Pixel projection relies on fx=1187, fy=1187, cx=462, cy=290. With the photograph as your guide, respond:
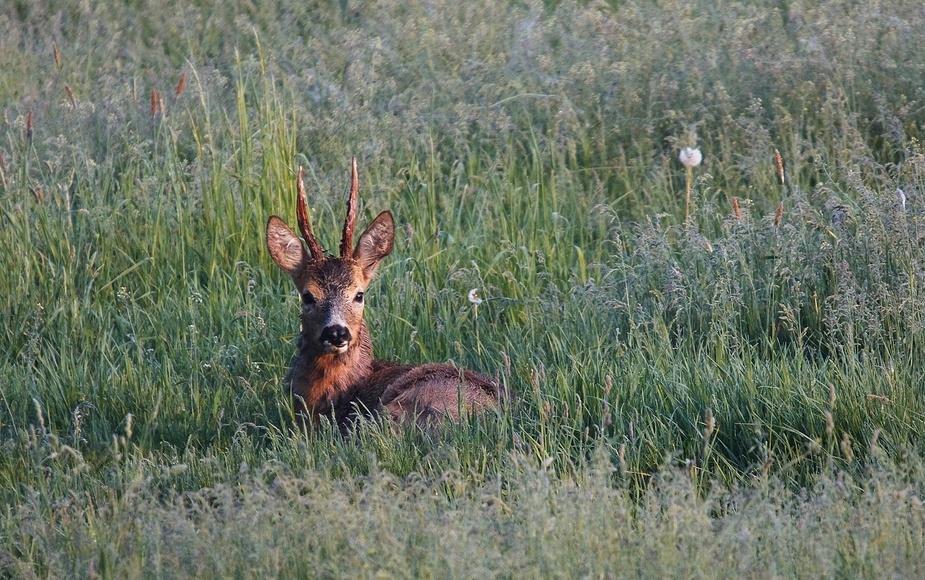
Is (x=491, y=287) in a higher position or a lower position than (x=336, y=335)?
lower

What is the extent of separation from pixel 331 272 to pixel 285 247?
313 mm

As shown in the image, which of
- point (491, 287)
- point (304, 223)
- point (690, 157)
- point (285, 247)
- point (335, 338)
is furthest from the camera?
point (690, 157)

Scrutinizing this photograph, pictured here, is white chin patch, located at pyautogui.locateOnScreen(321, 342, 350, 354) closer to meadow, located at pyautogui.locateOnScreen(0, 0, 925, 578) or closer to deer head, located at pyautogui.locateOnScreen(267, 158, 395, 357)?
deer head, located at pyautogui.locateOnScreen(267, 158, 395, 357)

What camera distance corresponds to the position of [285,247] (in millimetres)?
5848

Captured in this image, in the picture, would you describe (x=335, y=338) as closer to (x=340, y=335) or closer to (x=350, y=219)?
(x=340, y=335)

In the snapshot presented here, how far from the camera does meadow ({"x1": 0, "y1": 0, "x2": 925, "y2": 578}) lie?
3.61 m

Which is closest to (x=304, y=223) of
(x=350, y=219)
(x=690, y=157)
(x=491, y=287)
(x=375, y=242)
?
(x=350, y=219)

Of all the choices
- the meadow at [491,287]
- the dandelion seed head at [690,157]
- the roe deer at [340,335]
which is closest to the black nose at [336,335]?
the roe deer at [340,335]

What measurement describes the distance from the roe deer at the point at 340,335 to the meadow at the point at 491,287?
0.21 metres

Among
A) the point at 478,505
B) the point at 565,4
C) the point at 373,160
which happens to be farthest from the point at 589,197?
the point at 478,505

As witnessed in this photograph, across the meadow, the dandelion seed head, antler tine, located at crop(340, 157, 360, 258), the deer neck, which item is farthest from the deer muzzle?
the dandelion seed head

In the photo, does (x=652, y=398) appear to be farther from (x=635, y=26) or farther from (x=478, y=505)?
(x=635, y=26)

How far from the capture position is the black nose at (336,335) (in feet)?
18.0

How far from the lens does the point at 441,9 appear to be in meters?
9.85
